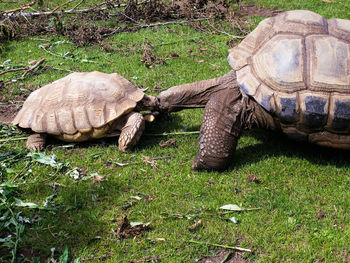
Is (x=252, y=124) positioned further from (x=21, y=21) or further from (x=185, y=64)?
(x=21, y=21)

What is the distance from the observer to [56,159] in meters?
4.14

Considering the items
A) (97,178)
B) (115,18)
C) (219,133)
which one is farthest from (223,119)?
(115,18)

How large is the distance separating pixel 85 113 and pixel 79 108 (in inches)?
3.4

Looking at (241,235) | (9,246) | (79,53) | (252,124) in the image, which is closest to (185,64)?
(79,53)

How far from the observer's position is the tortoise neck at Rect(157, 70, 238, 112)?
14.0 feet

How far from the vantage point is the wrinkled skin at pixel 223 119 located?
381 centimetres

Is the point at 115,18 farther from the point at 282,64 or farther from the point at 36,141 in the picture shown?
the point at 282,64

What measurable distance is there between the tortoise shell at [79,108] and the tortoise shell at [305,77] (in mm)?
1365

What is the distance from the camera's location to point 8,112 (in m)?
5.07

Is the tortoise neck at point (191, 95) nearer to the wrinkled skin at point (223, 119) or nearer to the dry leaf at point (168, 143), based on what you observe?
the wrinkled skin at point (223, 119)

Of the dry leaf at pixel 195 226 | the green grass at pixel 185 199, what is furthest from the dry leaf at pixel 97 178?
the dry leaf at pixel 195 226

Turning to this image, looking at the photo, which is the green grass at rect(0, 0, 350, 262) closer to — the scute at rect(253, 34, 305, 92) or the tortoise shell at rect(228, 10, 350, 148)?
the tortoise shell at rect(228, 10, 350, 148)

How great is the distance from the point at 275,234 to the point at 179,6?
639 cm

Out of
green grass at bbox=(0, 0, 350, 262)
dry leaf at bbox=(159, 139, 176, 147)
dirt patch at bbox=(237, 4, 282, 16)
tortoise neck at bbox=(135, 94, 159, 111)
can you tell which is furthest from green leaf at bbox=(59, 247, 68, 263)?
dirt patch at bbox=(237, 4, 282, 16)
